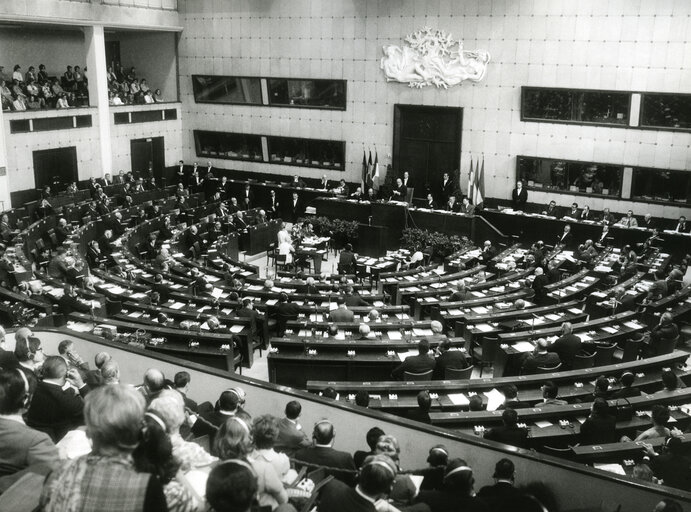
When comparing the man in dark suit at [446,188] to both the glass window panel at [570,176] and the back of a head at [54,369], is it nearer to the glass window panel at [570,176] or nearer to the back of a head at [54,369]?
the glass window panel at [570,176]

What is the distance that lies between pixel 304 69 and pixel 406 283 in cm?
1301

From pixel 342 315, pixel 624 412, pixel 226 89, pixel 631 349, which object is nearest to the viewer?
pixel 624 412

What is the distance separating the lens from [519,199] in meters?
21.0

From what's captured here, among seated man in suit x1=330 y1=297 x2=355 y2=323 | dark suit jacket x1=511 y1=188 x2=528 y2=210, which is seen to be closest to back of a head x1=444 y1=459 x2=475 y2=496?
seated man in suit x1=330 y1=297 x2=355 y2=323

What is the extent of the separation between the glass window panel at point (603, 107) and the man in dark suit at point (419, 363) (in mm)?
13513

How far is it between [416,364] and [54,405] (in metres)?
5.69

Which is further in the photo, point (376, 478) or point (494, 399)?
point (494, 399)

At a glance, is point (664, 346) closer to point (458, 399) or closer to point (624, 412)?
point (624, 412)

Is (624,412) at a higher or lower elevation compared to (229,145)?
lower

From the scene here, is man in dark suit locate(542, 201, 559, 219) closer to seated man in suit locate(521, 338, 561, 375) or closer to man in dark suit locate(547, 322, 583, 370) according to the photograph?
man in dark suit locate(547, 322, 583, 370)

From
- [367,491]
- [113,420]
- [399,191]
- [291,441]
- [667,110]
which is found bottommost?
[291,441]

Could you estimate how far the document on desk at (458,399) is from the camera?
8.41 m

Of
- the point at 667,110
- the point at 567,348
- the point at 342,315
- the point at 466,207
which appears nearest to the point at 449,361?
the point at 567,348

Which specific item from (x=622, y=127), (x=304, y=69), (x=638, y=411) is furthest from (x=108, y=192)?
(x=638, y=411)
